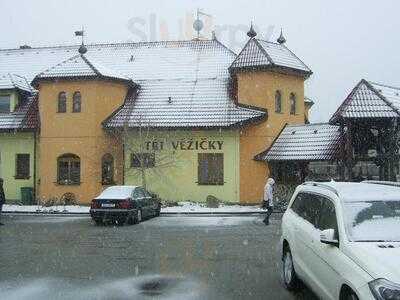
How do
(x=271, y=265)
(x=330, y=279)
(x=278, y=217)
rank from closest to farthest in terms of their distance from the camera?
(x=330, y=279) < (x=271, y=265) < (x=278, y=217)

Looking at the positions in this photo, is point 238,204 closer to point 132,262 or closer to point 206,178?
point 206,178

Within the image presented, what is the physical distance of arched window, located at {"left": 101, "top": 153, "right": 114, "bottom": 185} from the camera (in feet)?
103

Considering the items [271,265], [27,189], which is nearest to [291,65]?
[27,189]

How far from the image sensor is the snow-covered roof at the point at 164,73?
30984mm

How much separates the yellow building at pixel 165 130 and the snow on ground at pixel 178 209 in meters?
1.20

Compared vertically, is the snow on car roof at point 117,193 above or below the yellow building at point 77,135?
below

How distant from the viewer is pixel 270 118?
102 feet

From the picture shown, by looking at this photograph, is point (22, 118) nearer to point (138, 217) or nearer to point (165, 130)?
point (165, 130)

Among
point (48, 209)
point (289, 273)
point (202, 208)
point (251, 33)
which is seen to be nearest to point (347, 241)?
point (289, 273)

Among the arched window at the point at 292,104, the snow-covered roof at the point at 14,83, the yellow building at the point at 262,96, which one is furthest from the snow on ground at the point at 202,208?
the snow-covered roof at the point at 14,83

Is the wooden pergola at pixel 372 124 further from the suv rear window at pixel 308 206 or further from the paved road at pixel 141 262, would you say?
the suv rear window at pixel 308 206

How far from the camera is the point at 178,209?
27812mm

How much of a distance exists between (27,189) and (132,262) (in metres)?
21.7

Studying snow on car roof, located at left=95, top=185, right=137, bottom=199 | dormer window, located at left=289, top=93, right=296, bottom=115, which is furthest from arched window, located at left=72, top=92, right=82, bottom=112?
dormer window, located at left=289, top=93, right=296, bottom=115
